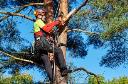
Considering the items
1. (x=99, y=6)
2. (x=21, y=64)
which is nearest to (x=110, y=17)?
(x=99, y=6)

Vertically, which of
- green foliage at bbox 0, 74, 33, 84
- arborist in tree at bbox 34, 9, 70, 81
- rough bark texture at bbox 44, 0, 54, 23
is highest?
rough bark texture at bbox 44, 0, 54, 23

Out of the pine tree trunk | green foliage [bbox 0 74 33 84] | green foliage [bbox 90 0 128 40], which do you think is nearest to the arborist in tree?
the pine tree trunk

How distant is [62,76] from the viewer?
898 centimetres

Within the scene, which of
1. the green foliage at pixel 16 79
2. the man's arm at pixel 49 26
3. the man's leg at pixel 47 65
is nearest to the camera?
the man's arm at pixel 49 26

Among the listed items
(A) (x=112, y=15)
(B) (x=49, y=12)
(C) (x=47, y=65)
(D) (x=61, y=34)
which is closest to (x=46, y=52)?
(C) (x=47, y=65)

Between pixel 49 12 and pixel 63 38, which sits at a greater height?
pixel 49 12

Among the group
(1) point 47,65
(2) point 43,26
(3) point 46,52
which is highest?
(2) point 43,26

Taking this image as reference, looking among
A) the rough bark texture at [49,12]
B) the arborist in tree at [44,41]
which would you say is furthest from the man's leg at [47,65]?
the rough bark texture at [49,12]

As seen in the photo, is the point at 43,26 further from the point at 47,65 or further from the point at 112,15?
the point at 112,15

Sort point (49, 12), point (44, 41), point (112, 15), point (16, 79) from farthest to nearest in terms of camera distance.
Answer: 1. point (16, 79)
2. point (112, 15)
3. point (49, 12)
4. point (44, 41)

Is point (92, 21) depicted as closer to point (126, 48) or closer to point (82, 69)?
point (126, 48)

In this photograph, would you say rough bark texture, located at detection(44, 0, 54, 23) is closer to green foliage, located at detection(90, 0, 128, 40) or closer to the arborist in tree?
green foliage, located at detection(90, 0, 128, 40)

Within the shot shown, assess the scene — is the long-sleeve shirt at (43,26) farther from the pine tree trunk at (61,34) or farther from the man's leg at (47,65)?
the pine tree trunk at (61,34)

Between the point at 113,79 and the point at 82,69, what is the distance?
14.0 m
